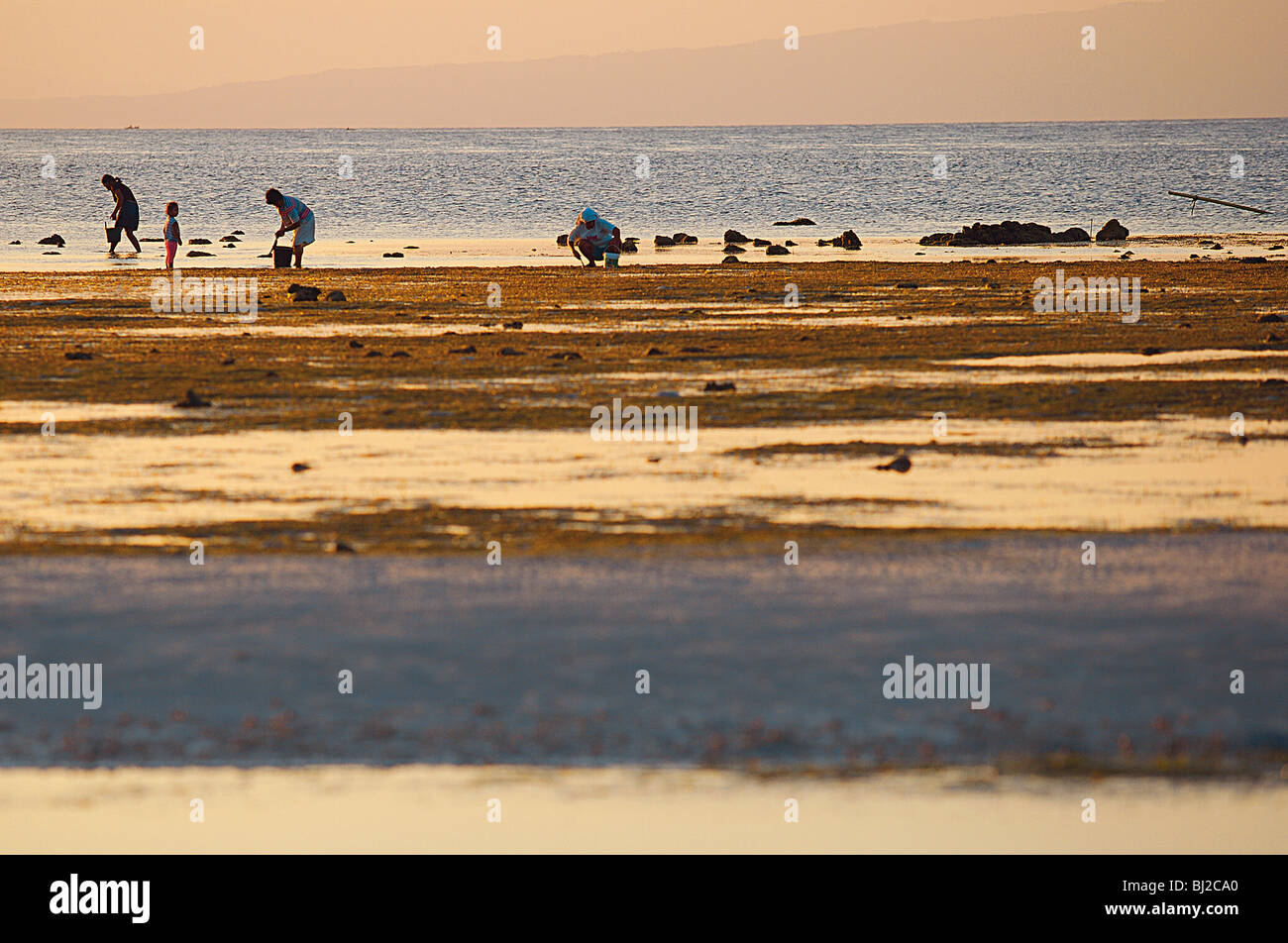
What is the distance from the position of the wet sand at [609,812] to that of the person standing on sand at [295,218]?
1250 inches

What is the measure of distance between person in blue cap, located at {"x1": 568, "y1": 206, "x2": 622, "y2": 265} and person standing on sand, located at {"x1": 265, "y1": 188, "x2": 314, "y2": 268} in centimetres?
686

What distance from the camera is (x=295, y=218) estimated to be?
41156 mm

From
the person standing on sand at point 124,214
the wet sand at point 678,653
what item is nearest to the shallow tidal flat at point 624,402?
the wet sand at point 678,653

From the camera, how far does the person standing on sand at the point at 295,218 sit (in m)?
39.5

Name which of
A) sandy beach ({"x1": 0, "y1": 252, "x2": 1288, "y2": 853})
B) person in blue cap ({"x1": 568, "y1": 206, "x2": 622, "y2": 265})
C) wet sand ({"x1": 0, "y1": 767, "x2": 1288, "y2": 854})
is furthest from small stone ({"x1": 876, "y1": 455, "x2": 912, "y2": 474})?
person in blue cap ({"x1": 568, "y1": 206, "x2": 622, "y2": 265})

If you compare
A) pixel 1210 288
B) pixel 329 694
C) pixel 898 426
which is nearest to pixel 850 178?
pixel 1210 288

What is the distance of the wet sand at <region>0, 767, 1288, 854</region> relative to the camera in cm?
741

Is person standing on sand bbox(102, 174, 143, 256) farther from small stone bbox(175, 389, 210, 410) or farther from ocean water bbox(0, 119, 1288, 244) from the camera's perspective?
small stone bbox(175, 389, 210, 410)

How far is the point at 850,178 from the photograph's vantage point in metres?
144

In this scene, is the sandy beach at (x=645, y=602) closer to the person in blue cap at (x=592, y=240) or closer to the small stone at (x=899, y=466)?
the small stone at (x=899, y=466)

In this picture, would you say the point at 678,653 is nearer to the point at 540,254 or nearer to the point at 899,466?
the point at 899,466

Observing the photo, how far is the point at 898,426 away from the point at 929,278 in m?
23.1

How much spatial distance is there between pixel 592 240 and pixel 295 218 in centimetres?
785
